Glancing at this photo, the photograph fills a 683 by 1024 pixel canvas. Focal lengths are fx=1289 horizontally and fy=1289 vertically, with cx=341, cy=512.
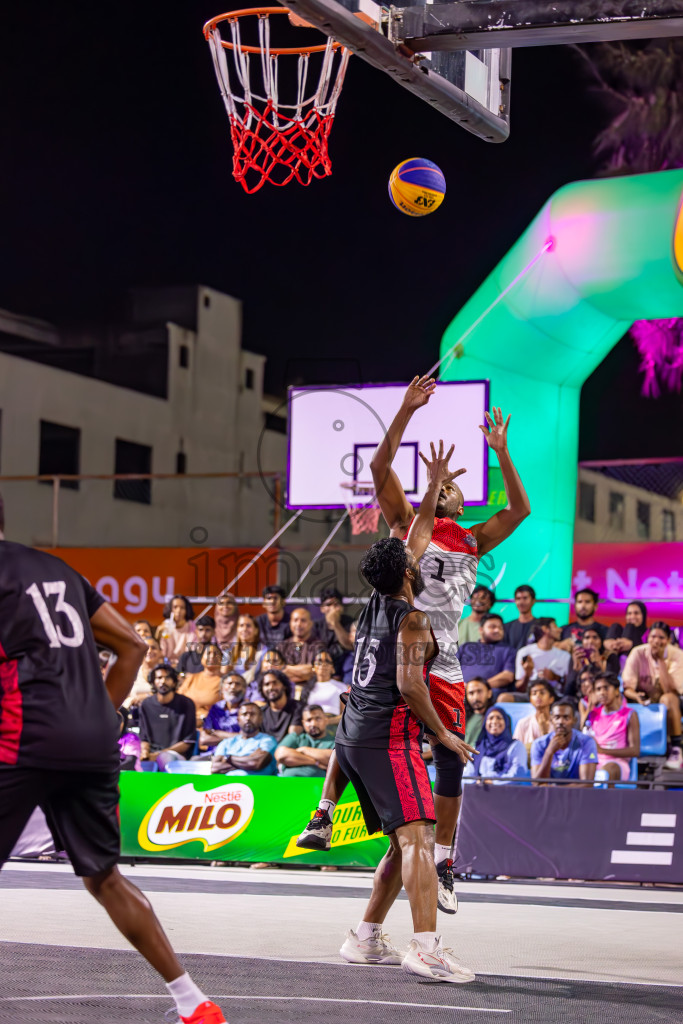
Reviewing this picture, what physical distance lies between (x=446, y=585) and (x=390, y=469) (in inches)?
33.7

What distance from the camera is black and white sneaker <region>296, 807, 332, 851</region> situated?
6.36 metres

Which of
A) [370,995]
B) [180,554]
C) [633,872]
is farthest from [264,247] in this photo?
[370,995]

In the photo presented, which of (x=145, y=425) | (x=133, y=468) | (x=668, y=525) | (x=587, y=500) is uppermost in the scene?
(x=145, y=425)

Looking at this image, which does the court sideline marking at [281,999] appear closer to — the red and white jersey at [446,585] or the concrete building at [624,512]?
the red and white jersey at [446,585]

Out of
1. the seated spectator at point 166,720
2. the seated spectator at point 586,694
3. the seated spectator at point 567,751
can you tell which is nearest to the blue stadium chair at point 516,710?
the seated spectator at point 586,694

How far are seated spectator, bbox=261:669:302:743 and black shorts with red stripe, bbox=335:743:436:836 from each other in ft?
22.5

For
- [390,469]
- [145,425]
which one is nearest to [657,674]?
[390,469]

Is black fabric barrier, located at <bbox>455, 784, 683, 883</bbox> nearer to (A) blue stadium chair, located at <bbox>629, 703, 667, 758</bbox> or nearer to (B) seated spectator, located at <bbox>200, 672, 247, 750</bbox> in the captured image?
(A) blue stadium chair, located at <bbox>629, 703, 667, 758</bbox>

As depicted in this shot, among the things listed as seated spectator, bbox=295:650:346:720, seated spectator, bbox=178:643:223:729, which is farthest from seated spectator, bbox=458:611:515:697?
seated spectator, bbox=178:643:223:729

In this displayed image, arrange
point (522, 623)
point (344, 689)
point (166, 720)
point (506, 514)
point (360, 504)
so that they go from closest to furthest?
1. point (506, 514)
2. point (344, 689)
3. point (166, 720)
4. point (522, 623)
5. point (360, 504)

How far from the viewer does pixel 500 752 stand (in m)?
12.1

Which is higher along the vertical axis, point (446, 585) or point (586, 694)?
point (446, 585)

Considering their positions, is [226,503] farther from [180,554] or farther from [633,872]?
[633,872]

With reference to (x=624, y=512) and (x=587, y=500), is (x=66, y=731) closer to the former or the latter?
(x=624, y=512)
